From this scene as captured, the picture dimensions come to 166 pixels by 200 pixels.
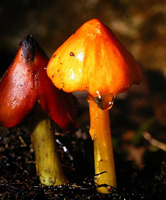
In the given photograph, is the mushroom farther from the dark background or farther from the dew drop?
the dark background

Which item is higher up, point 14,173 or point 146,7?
point 146,7

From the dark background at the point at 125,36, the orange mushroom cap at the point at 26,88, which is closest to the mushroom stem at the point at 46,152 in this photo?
the orange mushroom cap at the point at 26,88

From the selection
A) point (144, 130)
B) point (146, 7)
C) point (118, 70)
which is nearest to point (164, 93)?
point (144, 130)

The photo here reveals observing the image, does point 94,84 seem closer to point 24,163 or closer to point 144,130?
point 24,163

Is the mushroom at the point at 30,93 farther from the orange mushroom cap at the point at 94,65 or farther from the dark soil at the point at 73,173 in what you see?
the dark soil at the point at 73,173

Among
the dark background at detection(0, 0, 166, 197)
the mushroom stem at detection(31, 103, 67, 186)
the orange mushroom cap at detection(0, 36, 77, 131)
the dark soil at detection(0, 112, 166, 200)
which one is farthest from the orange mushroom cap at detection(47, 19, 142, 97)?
the dark background at detection(0, 0, 166, 197)

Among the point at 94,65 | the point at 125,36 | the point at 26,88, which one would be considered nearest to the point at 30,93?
the point at 26,88

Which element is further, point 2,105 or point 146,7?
point 146,7
